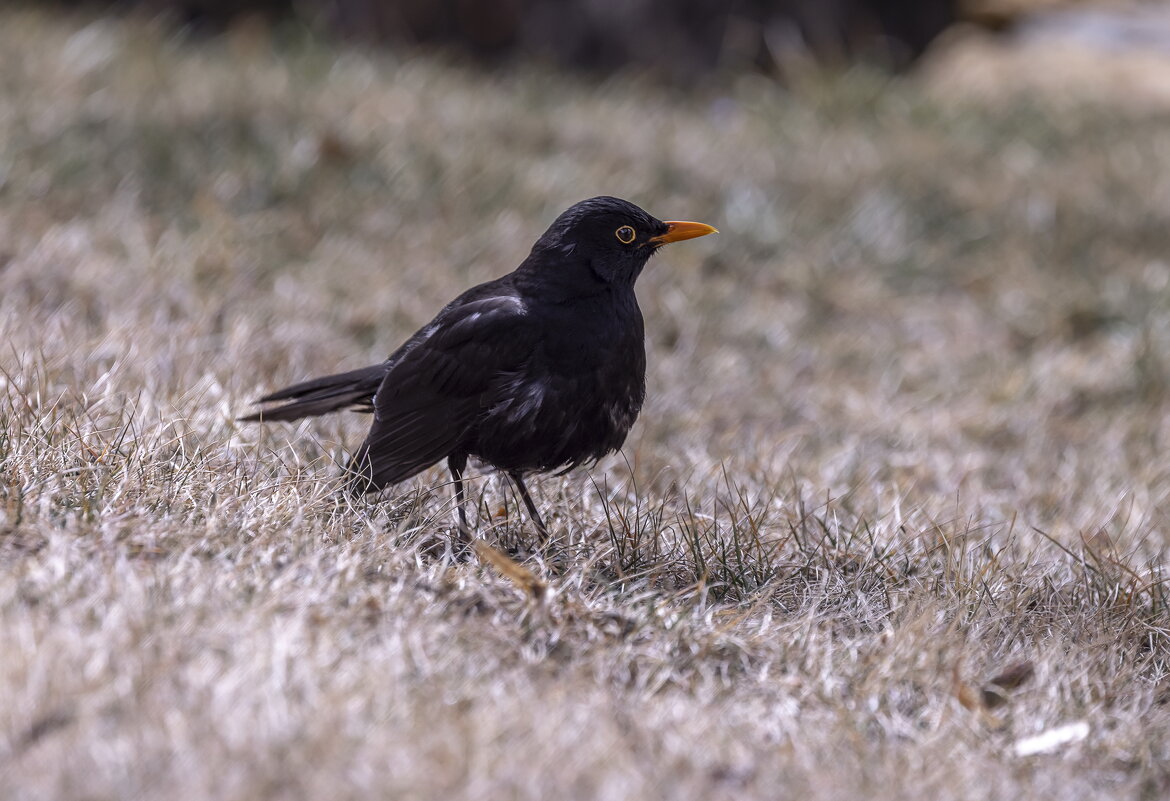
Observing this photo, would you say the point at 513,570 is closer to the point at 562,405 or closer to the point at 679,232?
the point at 562,405

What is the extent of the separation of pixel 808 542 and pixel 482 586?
0.96 m

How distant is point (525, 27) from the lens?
10.3 meters

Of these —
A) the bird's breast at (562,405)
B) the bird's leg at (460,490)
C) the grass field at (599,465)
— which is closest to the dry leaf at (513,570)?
the grass field at (599,465)

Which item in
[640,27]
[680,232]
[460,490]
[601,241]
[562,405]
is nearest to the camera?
[562,405]

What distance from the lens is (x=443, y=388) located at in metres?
3.27

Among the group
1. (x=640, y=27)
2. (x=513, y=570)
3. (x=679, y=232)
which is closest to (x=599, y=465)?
(x=679, y=232)

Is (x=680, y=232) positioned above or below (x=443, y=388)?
above

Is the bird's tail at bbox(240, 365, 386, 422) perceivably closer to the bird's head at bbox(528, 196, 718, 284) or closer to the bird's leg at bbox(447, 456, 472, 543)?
the bird's leg at bbox(447, 456, 472, 543)

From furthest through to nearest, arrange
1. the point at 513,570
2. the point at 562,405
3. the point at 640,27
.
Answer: the point at 640,27 → the point at 562,405 → the point at 513,570

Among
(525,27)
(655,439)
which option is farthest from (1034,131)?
(655,439)

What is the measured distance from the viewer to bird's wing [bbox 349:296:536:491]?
316cm

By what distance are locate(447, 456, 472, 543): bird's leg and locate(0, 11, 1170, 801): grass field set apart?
0.06 m

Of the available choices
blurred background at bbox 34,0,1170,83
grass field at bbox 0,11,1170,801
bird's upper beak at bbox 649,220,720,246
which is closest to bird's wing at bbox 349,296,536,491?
grass field at bbox 0,11,1170,801

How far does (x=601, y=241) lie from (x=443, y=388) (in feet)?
1.95
